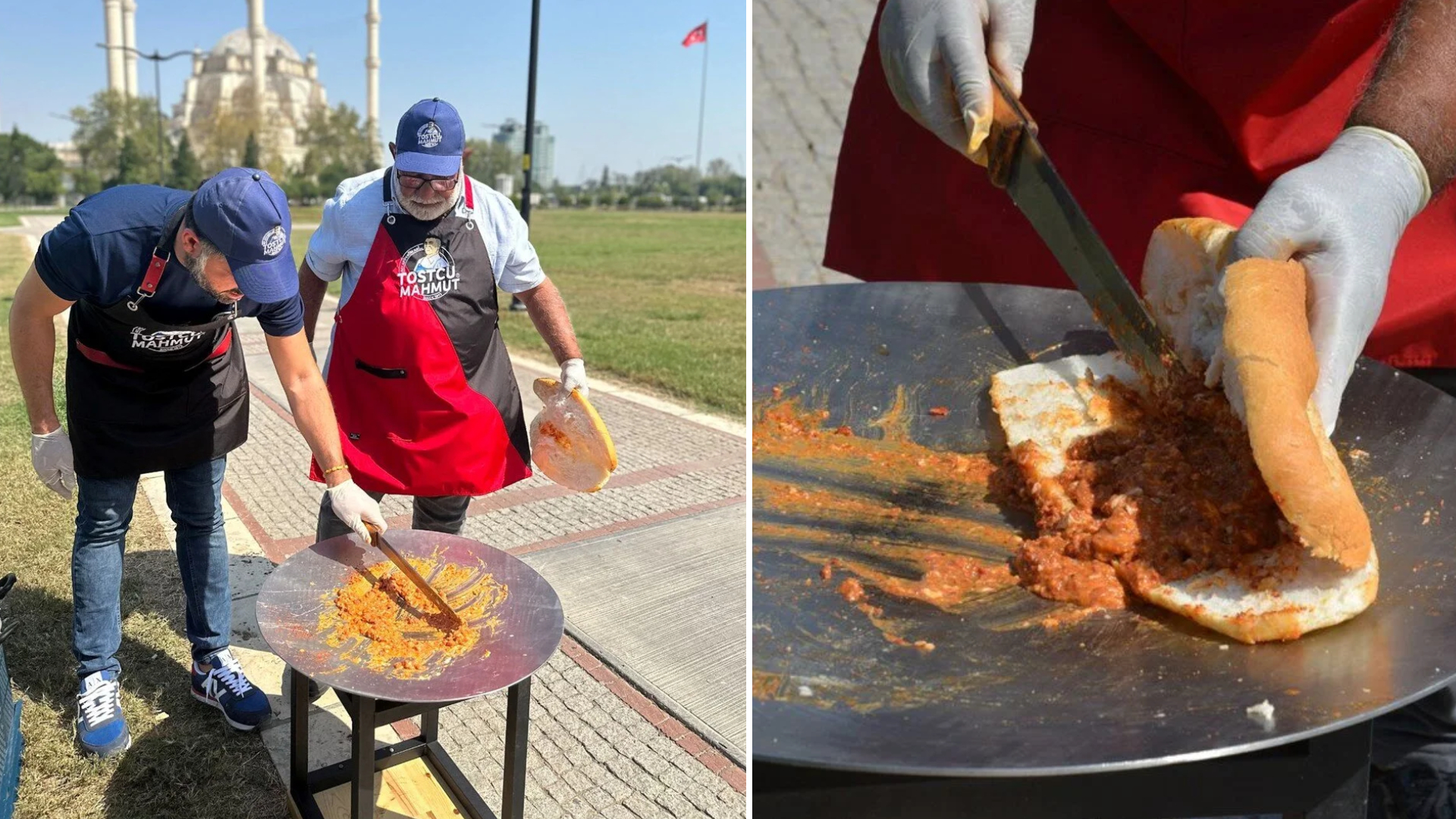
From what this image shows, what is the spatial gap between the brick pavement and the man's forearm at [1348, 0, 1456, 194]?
151 inches

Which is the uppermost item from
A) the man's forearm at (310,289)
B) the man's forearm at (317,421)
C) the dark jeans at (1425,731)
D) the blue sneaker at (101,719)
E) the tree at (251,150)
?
the tree at (251,150)

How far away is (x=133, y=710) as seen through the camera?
Result: 2.97 meters

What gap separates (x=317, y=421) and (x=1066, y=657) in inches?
70.7

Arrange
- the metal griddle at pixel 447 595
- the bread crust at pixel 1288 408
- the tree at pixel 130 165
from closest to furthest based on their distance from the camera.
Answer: the bread crust at pixel 1288 408 → the metal griddle at pixel 447 595 → the tree at pixel 130 165

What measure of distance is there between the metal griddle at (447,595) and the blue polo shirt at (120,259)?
55cm

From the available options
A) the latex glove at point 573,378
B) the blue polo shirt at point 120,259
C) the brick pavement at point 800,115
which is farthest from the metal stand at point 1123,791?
the brick pavement at point 800,115

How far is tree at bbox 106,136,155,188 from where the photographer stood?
38.4 meters

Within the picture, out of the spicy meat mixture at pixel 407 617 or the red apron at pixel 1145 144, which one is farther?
the red apron at pixel 1145 144

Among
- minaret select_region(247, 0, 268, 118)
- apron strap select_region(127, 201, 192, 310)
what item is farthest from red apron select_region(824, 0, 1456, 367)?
minaret select_region(247, 0, 268, 118)

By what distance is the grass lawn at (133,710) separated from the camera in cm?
261

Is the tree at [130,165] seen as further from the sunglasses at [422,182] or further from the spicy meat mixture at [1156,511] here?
the spicy meat mixture at [1156,511]

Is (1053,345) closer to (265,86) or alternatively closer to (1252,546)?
(1252,546)

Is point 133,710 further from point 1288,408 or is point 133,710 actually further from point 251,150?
point 251,150

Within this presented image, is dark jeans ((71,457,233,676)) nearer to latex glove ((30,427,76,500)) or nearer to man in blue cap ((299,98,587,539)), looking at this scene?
latex glove ((30,427,76,500))
